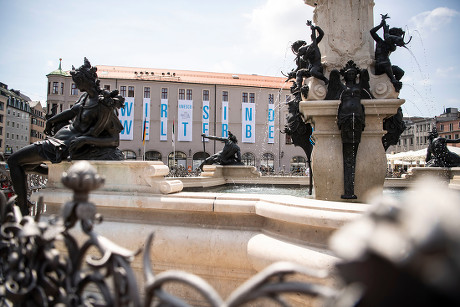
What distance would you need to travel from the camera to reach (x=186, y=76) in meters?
46.8

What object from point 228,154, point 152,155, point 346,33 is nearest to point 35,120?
point 152,155

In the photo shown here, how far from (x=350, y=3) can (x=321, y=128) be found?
2399 mm

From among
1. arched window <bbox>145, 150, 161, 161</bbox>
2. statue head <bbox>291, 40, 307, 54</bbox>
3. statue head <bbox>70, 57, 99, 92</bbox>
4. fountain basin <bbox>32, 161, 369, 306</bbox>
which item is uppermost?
statue head <bbox>291, 40, 307, 54</bbox>

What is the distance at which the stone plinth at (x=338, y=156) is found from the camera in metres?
4.75

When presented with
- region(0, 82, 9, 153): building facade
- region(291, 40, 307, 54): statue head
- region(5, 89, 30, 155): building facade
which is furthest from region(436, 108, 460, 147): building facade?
region(5, 89, 30, 155): building facade

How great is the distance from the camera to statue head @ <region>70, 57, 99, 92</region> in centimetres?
390

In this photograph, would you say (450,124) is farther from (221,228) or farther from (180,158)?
(221,228)

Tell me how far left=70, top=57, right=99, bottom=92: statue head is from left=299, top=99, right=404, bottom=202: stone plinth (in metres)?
2.92

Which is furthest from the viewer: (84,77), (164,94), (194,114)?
(194,114)

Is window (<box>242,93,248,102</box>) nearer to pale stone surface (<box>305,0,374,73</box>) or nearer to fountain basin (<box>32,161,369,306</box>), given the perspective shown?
pale stone surface (<box>305,0,374,73</box>)

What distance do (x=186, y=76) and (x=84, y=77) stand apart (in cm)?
4434

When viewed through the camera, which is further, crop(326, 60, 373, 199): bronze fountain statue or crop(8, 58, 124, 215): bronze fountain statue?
crop(326, 60, 373, 199): bronze fountain statue

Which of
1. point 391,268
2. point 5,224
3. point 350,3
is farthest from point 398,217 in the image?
point 350,3

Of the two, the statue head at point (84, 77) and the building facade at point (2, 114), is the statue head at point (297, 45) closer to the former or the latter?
the statue head at point (84, 77)
